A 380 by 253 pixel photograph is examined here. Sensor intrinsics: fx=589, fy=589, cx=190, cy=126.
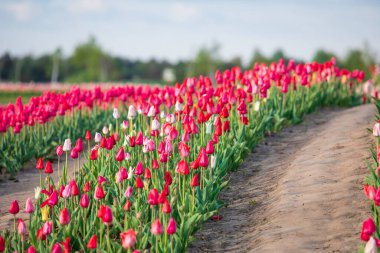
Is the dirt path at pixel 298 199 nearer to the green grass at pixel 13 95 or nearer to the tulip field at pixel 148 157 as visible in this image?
the tulip field at pixel 148 157

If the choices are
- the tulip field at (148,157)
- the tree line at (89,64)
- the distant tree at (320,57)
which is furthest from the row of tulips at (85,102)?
the tree line at (89,64)

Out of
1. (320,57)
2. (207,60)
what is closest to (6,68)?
(207,60)

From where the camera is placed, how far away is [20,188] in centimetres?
1002

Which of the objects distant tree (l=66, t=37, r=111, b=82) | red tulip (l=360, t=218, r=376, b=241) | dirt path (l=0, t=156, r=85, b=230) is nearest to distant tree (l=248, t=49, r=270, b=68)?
distant tree (l=66, t=37, r=111, b=82)

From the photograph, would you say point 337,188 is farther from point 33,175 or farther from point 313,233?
point 33,175

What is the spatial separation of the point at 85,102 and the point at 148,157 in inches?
171

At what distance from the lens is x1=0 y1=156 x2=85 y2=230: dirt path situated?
25.5 ft

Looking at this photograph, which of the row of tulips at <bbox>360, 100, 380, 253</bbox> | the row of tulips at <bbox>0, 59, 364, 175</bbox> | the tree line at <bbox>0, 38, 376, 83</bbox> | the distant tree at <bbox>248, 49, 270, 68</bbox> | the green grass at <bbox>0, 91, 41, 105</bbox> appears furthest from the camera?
the distant tree at <bbox>248, 49, 270, 68</bbox>

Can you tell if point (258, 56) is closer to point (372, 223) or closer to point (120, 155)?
point (120, 155)

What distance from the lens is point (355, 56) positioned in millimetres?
50438

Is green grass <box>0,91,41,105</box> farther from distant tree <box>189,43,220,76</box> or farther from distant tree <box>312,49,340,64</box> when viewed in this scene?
distant tree <box>189,43,220,76</box>

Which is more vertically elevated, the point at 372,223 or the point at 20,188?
the point at 372,223

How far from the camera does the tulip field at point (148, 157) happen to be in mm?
6051

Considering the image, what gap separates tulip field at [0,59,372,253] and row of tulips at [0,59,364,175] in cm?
3
